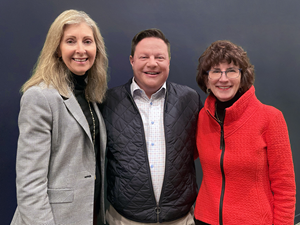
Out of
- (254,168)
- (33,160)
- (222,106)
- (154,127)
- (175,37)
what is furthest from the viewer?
(175,37)

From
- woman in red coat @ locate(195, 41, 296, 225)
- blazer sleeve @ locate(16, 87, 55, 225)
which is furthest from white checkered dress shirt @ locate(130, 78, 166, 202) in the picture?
blazer sleeve @ locate(16, 87, 55, 225)

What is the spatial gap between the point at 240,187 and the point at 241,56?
74cm

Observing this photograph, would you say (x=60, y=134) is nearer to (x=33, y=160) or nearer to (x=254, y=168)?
(x=33, y=160)

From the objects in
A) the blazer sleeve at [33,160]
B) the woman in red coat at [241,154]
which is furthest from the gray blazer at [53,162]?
the woman in red coat at [241,154]

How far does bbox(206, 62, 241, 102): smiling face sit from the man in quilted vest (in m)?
0.33

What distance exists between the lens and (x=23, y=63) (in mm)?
1636

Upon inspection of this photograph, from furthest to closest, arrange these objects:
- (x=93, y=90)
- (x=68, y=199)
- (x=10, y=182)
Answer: (x=10, y=182) < (x=93, y=90) < (x=68, y=199)

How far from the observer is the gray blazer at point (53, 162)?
3.82 feet

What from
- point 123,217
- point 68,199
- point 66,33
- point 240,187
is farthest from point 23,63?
point 240,187

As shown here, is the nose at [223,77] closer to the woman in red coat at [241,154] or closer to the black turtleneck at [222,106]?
the woman in red coat at [241,154]

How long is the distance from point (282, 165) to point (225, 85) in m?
0.52

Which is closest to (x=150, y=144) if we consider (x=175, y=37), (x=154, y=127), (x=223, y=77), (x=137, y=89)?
(x=154, y=127)

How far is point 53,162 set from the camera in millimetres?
1251

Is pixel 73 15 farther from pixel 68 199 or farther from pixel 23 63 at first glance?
pixel 68 199
